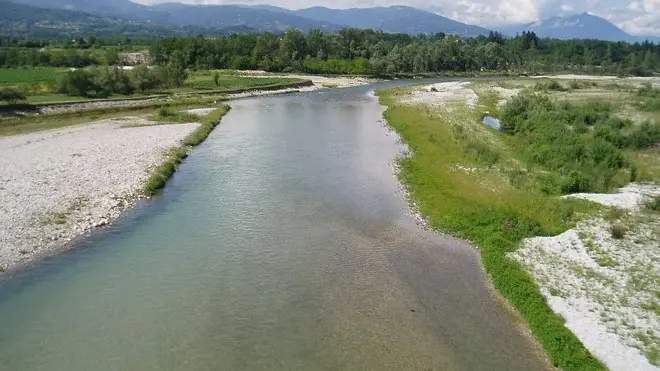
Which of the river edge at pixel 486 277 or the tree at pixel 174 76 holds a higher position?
the tree at pixel 174 76

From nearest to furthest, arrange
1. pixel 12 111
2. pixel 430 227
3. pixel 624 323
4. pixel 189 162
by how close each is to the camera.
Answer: pixel 624 323 < pixel 430 227 < pixel 189 162 < pixel 12 111

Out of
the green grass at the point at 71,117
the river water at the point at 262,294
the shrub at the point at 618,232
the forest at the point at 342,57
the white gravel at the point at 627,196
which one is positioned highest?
the forest at the point at 342,57

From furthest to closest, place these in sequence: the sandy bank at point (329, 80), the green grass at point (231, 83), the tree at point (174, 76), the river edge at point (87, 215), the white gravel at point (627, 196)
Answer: the sandy bank at point (329, 80) → the green grass at point (231, 83) → the tree at point (174, 76) → the white gravel at point (627, 196) → the river edge at point (87, 215)

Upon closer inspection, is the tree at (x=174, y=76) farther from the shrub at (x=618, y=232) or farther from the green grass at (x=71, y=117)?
the shrub at (x=618, y=232)

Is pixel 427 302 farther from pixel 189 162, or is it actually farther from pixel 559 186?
pixel 189 162

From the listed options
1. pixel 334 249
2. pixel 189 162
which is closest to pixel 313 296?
pixel 334 249

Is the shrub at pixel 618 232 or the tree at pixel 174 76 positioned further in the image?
the tree at pixel 174 76

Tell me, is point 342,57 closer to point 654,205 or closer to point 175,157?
point 175,157

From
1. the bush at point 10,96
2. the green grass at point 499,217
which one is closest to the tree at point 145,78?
the bush at point 10,96
